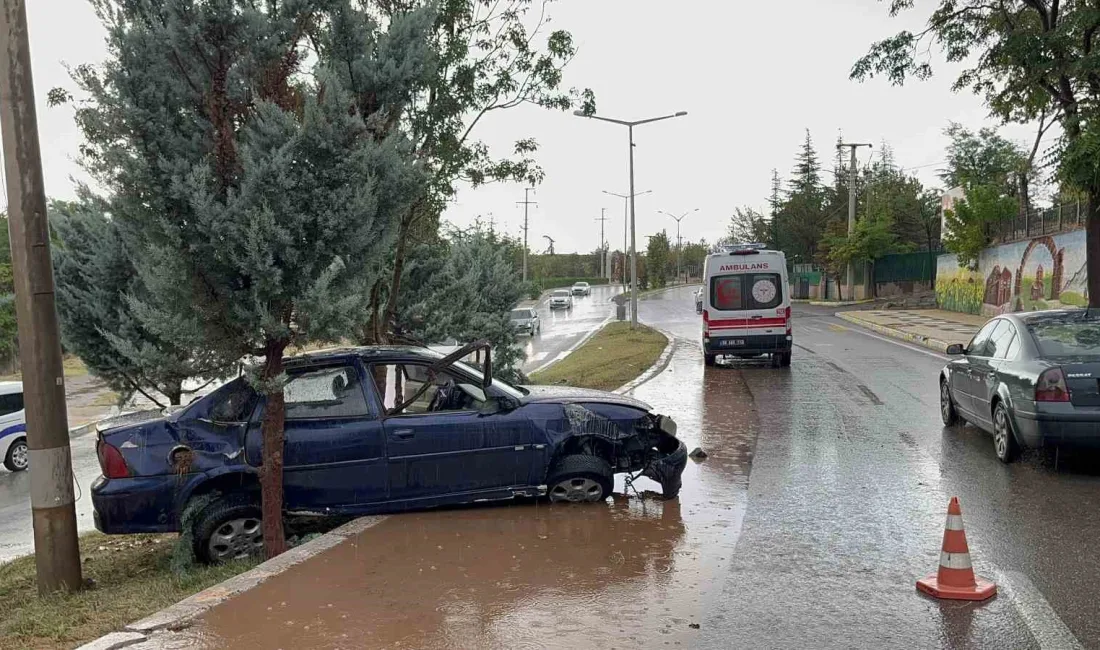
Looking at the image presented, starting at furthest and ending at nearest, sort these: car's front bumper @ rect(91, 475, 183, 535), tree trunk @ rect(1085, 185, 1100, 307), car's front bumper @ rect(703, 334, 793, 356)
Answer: car's front bumper @ rect(703, 334, 793, 356)
tree trunk @ rect(1085, 185, 1100, 307)
car's front bumper @ rect(91, 475, 183, 535)

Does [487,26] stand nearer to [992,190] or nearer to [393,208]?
[393,208]

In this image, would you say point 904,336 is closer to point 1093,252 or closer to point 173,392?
point 1093,252

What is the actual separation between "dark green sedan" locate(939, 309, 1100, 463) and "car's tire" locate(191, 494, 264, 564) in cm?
680

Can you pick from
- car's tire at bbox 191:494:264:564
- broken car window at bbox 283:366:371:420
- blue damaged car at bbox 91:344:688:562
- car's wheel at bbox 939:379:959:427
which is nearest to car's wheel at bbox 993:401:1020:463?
car's wheel at bbox 939:379:959:427

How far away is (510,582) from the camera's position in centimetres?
542

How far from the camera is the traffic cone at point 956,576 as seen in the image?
16.4 ft

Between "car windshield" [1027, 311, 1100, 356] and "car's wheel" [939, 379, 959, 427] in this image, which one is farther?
"car's wheel" [939, 379, 959, 427]

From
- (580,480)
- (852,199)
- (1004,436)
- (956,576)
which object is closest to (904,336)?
(1004,436)

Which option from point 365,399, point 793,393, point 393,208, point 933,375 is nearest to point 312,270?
point 393,208

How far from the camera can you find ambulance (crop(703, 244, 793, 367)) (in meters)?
18.6

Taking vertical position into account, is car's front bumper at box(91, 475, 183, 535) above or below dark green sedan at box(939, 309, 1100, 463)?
below

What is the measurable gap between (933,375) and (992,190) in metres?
23.5

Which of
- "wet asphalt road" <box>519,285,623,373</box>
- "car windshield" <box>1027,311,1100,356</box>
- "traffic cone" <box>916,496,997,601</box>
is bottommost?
"wet asphalt road" <box>519,285,623,373</box>

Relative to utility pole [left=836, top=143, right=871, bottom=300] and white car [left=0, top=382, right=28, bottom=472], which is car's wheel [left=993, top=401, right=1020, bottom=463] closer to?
white car [left=0, top=382, right=28, bottom=472]
